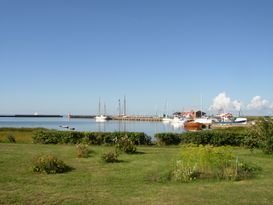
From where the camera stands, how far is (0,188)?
1153 centimetres

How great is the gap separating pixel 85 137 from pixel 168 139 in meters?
6.42

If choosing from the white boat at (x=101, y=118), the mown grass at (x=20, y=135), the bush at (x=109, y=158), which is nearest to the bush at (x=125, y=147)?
the bush at (x=109, y=158)

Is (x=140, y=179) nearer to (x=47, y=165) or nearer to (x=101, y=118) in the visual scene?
(x=47, y=165)

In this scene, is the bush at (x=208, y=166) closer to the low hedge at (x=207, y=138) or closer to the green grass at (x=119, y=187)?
the green grass at (x=119, y=187)

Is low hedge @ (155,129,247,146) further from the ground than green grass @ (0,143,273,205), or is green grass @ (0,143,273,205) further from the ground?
low hedge @ (155,129,247,146)

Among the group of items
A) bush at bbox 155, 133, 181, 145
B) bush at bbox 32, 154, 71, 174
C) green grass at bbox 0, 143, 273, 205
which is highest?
bush at bbox 155, 133, 181, 145

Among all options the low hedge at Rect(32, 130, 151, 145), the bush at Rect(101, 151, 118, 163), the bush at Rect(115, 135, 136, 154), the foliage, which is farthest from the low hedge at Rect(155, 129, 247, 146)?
the bush at Rect(101, 151, 118, 163)

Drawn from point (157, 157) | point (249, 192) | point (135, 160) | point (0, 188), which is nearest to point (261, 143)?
point (157, 157)

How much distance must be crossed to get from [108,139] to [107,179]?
49.7ft

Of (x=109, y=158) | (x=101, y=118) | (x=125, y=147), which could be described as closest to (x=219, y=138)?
(x=125, y=147)

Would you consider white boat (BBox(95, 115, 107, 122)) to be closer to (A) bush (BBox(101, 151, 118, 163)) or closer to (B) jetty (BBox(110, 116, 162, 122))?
(B) jetty (BBox(110, 116, 162, 122))

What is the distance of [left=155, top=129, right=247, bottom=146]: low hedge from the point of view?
29.4 meters

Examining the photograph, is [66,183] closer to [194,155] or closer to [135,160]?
[194,155]

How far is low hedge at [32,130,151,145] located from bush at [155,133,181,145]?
2.69ft
